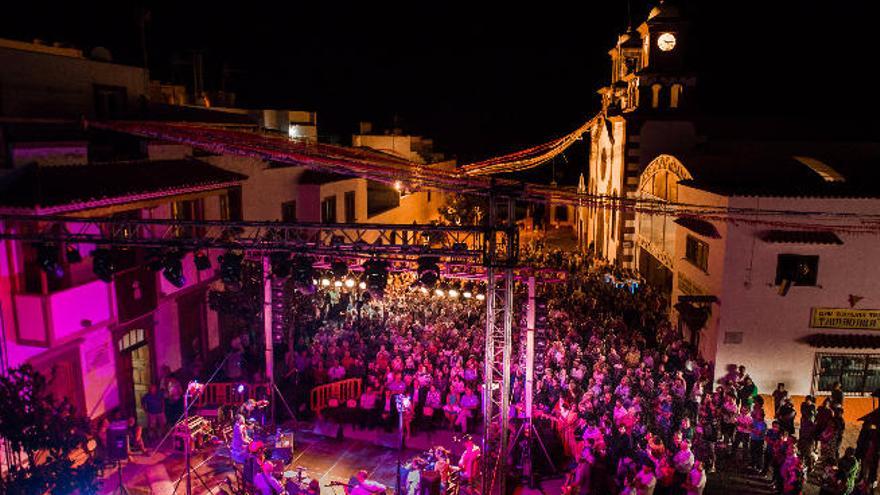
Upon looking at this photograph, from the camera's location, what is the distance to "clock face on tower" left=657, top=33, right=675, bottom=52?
2842 cm

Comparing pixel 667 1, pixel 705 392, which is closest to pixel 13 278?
pixel 705 392

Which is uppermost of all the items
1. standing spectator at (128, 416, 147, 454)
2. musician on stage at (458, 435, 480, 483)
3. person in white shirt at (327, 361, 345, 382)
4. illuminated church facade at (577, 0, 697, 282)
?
illuminated church facade at (577, 0, 697, 282)

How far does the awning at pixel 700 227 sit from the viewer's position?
1805cm

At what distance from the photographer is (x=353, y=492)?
11391 millimetres

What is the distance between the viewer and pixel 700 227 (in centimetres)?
1900

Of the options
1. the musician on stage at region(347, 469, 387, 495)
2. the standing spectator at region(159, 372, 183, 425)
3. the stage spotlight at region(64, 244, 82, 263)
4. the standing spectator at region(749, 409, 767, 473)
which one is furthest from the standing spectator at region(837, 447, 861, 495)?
the stage spotlight at region(64, 244, 82, 263)

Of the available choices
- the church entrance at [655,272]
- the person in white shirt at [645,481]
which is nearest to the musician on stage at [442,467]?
the person in white shirt at [645,481]

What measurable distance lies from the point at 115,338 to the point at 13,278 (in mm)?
3166

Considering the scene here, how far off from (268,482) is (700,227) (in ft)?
46.1

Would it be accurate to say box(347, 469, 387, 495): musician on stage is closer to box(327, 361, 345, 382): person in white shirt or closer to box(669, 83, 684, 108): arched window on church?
box(327, 361, 345, 382): person in white shirt

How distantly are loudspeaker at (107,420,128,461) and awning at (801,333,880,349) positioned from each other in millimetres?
17418

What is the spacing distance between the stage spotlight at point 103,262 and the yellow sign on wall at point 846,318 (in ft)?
57.4

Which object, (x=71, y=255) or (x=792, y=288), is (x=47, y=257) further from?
(x=792, y=288)

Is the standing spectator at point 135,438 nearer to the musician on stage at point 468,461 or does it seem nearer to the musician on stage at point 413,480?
the musician on stage at point 413,480
